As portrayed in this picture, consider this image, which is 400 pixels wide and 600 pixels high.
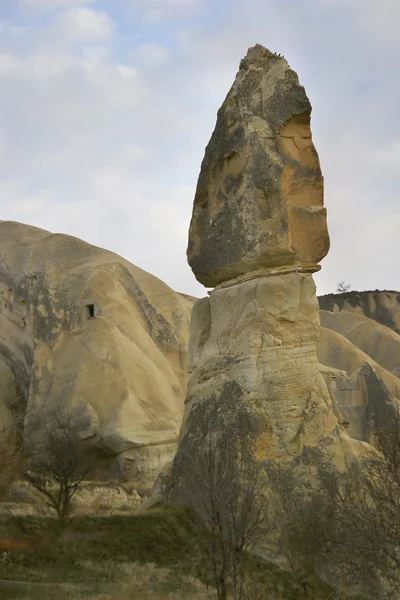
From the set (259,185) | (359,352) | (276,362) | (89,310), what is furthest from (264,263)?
(359,352)

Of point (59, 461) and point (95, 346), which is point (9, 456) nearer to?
point (95, 346)

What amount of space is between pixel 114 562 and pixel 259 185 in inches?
200

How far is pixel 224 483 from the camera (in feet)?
30.3

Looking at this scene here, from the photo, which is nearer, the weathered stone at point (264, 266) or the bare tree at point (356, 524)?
the bare tree at point (356, 524)

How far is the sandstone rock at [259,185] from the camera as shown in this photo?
11.4 metres

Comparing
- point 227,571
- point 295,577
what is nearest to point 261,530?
point 295,577

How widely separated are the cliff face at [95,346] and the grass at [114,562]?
877 centimetres

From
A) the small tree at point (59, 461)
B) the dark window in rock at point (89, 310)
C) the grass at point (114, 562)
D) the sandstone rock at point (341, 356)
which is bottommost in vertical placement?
the grass at point (114, 562)

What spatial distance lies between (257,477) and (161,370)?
1468cm

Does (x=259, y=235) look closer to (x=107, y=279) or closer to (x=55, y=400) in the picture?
(x=55, y=400)

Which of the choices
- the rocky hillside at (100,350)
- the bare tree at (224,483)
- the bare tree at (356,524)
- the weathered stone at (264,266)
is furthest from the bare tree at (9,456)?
the bare tree at (356,524)

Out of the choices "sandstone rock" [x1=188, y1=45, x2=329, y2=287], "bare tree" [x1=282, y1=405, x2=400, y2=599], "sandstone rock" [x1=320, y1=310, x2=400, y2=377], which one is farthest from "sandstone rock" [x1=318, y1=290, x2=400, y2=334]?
"bare tree" [x1=282, y1=405, x2=400, y2=599]

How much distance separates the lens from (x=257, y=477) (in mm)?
10297

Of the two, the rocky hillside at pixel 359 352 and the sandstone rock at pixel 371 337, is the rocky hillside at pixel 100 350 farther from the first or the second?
the sandstone rock at pixel 371 337
